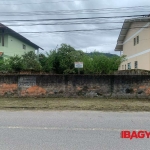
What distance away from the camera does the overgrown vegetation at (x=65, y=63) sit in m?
12.0

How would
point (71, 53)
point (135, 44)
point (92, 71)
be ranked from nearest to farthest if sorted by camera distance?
1. point (92, 71)
2. point (71, 53)
3. point (135, 44)

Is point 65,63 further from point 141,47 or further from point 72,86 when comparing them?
point 141,47

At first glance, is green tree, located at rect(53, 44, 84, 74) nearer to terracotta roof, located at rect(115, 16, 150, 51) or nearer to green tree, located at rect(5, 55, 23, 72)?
green tree, located at rect(5, 55, 23, 72)

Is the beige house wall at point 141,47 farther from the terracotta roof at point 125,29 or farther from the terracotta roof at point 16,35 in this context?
the terracotta roof at point 16,35

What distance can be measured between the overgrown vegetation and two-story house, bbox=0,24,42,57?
5600mm

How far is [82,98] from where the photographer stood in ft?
31.9

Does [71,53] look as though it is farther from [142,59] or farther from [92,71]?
[142,59]

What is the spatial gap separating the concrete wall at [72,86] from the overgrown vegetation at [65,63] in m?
2.30

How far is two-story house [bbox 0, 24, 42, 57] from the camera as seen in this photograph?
20564mm

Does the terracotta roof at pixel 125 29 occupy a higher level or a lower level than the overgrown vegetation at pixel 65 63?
higher

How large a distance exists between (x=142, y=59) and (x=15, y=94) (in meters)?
13.0
